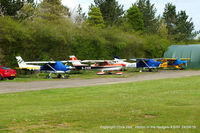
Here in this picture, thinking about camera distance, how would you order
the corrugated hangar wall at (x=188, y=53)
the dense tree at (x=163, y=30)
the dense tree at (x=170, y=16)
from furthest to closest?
the dense tree at (x=170, y=16) → the dense tree at (x=163, y=30) → the corrugated hangar wall at (x=188, y=53)

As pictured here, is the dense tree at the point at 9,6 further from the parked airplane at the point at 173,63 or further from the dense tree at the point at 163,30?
the dense tree at the point at 163,30

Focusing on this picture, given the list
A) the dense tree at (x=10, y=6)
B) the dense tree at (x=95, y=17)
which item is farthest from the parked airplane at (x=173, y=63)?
the dense tree at (x=10, y=6)

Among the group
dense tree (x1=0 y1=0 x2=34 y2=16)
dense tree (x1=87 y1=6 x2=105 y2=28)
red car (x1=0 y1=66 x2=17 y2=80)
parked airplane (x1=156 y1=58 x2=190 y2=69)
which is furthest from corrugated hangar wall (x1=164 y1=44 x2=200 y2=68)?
red car (x1=0 y1=66 x2=17 y2=80)

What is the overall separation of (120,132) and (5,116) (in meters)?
3.87

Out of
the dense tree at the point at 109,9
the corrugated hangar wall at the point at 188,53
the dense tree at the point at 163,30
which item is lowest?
the corrugated hangar wall at the point at 188,53

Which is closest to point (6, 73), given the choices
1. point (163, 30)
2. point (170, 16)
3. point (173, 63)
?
point (173, 63)

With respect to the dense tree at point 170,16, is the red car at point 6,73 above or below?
below

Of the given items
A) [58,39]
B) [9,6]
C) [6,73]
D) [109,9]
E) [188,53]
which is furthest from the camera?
[109,9]

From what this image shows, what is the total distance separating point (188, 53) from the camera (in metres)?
45.8

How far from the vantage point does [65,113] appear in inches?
341

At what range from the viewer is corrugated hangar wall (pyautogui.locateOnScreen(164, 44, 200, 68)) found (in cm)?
4403

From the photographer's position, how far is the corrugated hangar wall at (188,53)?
4403cm

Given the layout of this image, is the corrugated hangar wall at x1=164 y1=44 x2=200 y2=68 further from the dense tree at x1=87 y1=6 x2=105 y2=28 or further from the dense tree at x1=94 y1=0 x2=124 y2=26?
the dense tree at x1=94 y1=0 x2=124 y2=26

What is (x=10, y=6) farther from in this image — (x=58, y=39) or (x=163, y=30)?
(x=163, y=30)
